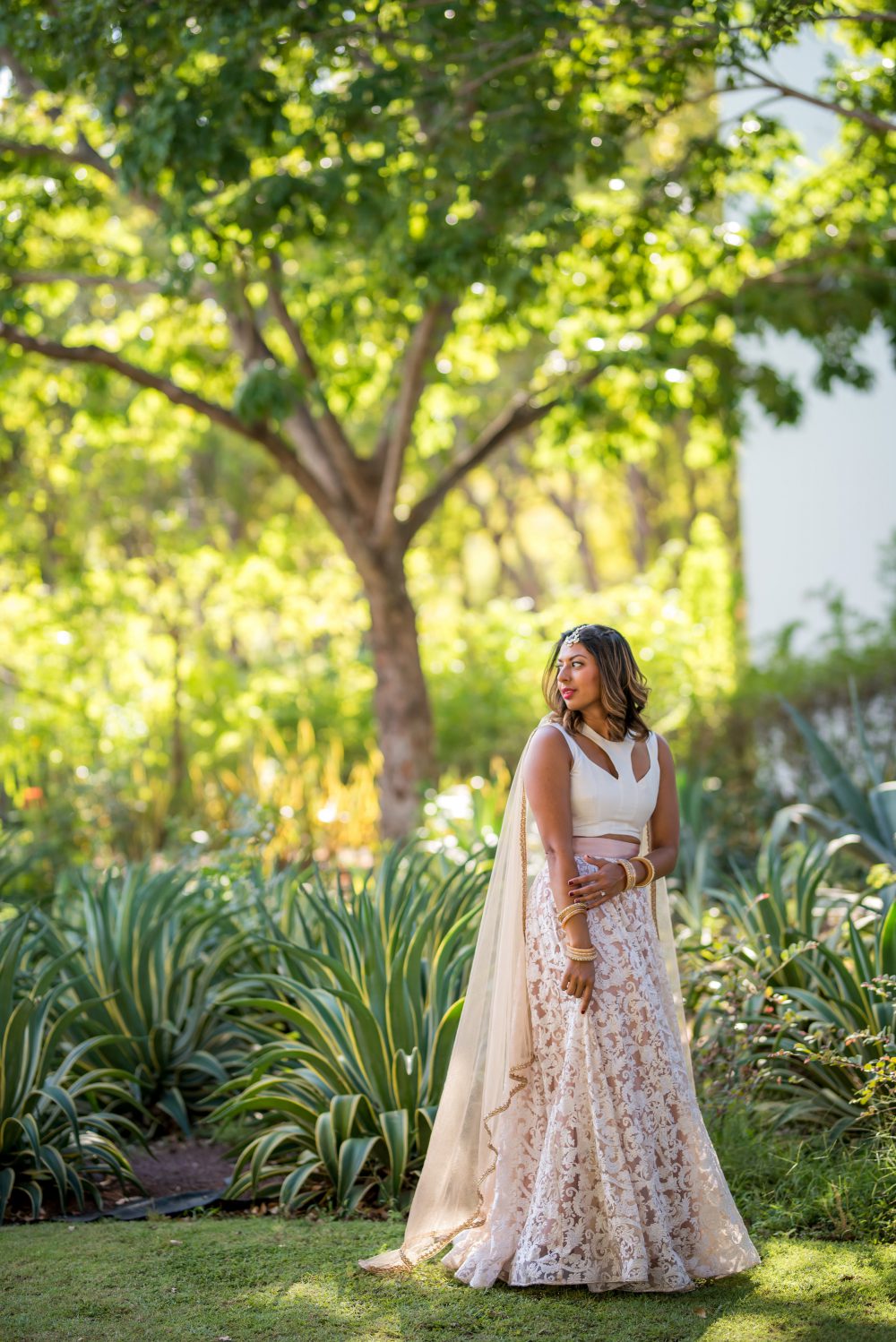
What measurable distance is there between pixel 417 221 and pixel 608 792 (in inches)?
224

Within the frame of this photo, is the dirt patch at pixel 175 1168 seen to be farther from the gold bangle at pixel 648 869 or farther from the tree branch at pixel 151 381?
the tree branch at pixel 151 381

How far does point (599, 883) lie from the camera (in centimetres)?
380

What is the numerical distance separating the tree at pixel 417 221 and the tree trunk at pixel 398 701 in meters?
0.02

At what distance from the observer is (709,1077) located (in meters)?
5.12

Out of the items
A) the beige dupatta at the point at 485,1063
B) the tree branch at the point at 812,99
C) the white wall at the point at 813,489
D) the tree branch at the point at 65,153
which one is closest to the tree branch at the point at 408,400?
the tree branch at the point at 65,153

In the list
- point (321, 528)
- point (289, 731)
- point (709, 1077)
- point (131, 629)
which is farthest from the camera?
point (321, 528)

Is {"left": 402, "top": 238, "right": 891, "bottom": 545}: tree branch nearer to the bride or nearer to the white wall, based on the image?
the white wall

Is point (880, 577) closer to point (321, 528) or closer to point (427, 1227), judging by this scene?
point (427, 1227)

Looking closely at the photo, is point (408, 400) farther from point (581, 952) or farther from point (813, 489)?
point (581, 952)

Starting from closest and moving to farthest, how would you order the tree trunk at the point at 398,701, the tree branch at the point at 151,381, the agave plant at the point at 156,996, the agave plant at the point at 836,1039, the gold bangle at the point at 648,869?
the gold bangle at the point at 648,869, the agave plant at the point at 836,1039, the agave plant at the point at 156,996, the tree branch at the point at 151,381, the tree trunk at the point at 398,701

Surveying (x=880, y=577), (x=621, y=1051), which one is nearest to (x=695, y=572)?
(x=880, y=577)

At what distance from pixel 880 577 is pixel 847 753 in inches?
122

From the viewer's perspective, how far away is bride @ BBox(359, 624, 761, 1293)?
371 cm

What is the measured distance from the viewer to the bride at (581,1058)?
3.71 metres
